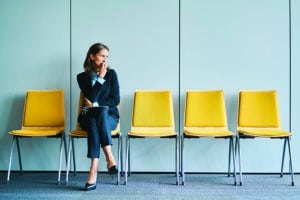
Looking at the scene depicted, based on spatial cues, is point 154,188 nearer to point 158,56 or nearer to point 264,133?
point 264,133

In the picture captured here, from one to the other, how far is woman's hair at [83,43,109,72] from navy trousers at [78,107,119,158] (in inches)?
22.1

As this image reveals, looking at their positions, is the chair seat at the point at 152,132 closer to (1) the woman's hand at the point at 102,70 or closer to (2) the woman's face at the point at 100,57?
(1) the woman's hand at the point at 102,70

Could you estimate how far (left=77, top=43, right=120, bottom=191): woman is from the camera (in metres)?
3.40

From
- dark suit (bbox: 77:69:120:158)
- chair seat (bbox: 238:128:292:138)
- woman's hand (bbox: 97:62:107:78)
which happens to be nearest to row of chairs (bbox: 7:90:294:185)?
chair seat (bbox: 238:128:292:138)

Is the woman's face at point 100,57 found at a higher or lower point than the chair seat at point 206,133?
higher

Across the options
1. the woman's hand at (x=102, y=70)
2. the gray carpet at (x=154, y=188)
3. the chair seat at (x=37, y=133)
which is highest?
the woman's hand at (x=102, y=70)

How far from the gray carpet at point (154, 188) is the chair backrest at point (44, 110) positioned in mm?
614

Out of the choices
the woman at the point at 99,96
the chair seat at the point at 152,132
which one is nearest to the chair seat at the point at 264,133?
the chair seat at the point at 152,132

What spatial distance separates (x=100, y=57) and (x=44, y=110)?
3.26 ft

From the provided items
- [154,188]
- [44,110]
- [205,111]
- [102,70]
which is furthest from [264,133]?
[44,110]

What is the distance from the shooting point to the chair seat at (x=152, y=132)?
357cm

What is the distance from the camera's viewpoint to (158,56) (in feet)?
13.5

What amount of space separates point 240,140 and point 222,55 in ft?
3.44

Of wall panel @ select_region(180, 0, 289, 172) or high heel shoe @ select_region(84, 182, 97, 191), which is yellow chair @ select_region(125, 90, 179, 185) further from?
high heel shoe @ select_region(84, 182, 97, 191)
